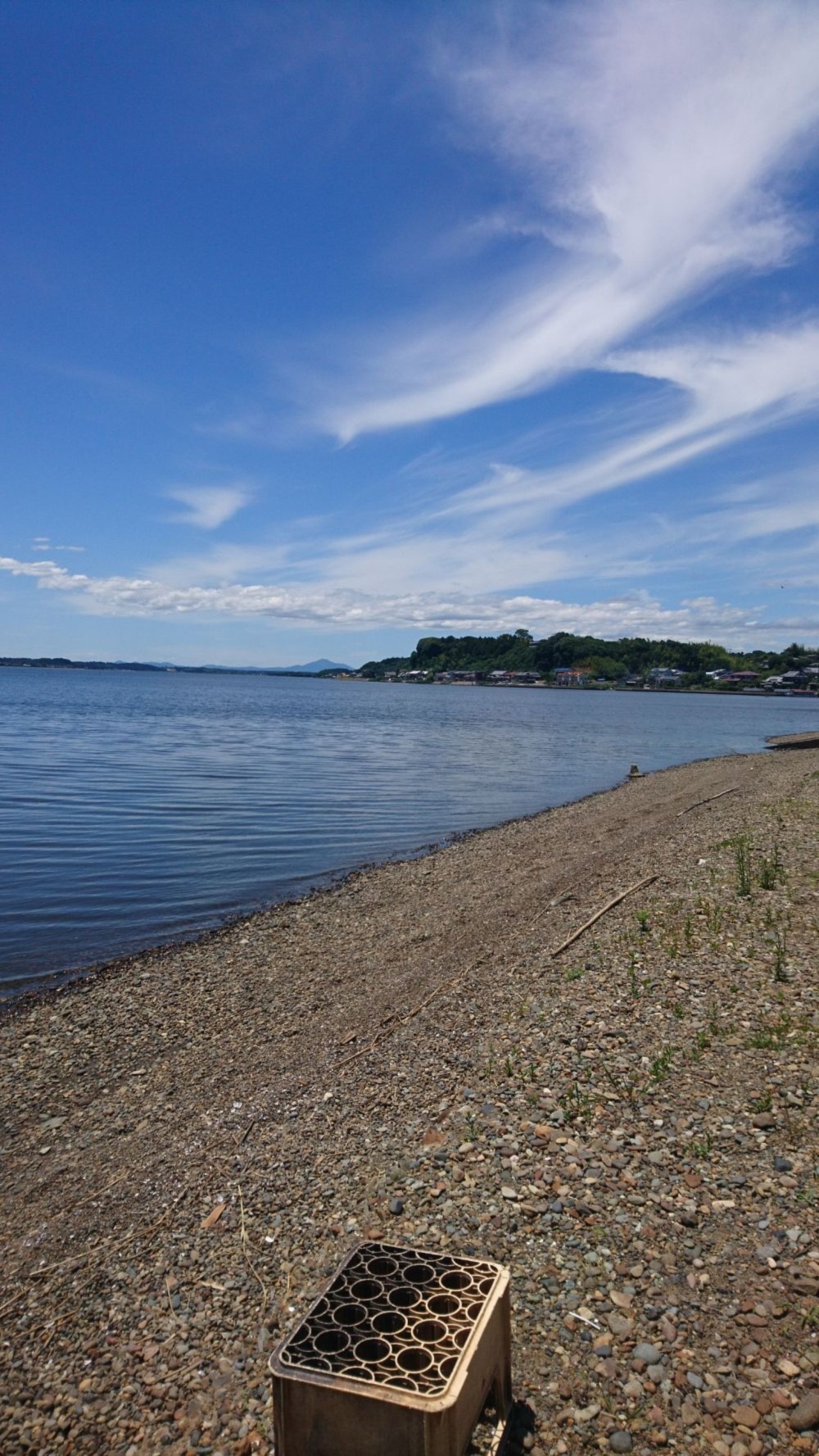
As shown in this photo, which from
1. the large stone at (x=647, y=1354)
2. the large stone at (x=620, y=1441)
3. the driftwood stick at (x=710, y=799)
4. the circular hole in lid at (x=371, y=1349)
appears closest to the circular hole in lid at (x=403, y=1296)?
the circular hole in lid at (x=371, y=1349)

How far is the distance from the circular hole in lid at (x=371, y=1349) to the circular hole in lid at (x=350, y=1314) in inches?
5.5

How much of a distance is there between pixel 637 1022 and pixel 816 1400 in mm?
4400

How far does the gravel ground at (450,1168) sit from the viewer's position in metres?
4.38

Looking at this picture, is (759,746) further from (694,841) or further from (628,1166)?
(628,1166)

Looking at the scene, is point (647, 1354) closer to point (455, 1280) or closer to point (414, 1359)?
point (455, 1280)

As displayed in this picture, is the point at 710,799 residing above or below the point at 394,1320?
below

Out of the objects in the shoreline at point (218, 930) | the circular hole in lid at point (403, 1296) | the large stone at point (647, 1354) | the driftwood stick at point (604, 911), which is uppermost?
the circular hole in lid at point (403, 1296)

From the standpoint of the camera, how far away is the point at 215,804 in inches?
1109

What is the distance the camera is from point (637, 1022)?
8383mm

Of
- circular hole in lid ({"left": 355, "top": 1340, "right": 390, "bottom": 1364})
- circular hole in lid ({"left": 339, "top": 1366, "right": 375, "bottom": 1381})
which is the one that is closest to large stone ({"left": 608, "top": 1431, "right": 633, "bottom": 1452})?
circular hole in lid ({"left": 355, "top": 1340, "right": 390, "bottom": 1364})

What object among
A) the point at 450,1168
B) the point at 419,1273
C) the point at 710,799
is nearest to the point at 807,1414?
the point at 419,1273

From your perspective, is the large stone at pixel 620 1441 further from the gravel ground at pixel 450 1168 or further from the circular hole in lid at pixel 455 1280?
the circular hole in lid at pixel 455 1280

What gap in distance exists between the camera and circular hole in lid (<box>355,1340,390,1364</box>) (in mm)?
3684

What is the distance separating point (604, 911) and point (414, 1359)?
396 inches
